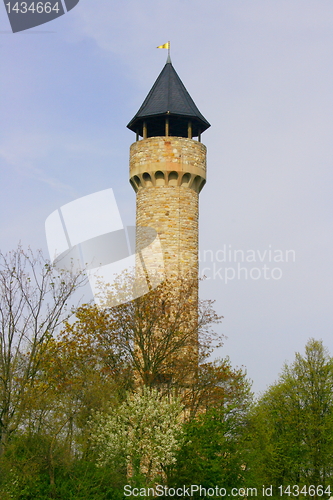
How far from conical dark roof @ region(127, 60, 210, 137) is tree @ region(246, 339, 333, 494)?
50.2ft

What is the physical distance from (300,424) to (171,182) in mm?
15465

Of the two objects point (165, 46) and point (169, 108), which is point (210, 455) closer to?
point (169, 108)

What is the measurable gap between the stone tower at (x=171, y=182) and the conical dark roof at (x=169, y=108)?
0.05 metres

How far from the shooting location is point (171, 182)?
35.7 meters

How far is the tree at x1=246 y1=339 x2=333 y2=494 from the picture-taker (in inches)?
1527

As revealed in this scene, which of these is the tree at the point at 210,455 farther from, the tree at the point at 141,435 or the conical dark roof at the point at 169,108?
the conical dark roof at the point at 169,108

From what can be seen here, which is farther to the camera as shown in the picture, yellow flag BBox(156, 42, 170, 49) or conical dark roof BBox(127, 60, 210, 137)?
yellow flag BBox(156, 42, 170, 49)

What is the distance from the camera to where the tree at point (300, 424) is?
127ft

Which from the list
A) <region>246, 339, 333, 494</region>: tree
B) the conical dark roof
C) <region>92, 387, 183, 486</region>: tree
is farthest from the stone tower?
<region>246, 339, 333, 494</region>: tree

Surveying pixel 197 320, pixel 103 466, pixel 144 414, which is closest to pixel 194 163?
pixel 197 320

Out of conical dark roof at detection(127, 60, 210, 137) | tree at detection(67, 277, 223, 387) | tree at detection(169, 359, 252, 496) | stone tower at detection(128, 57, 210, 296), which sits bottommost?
tree at detection(169, 359, 252, 496)

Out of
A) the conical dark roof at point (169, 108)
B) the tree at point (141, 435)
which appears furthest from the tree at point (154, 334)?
the conical dark roof at point (169, 108)

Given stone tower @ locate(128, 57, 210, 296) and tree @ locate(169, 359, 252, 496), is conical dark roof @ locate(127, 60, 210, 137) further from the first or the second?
tree @ locate(169, 359, 252, 496)

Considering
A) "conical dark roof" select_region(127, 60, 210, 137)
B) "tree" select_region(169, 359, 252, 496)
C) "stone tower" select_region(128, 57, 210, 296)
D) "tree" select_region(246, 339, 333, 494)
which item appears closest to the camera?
"tree" select_region(169, 359, 252, 496)
